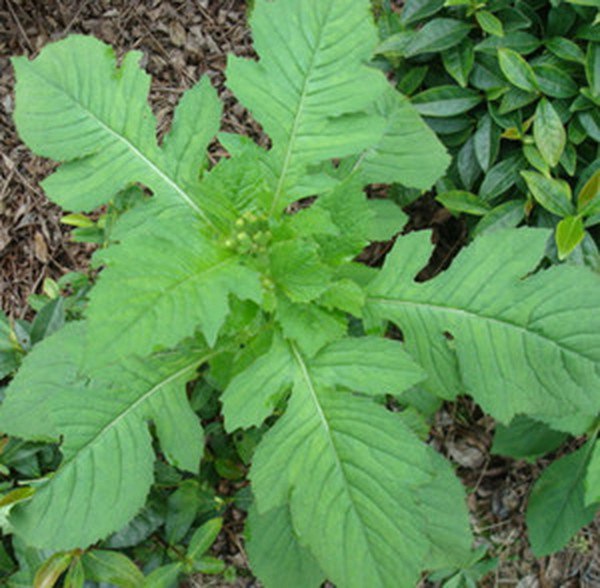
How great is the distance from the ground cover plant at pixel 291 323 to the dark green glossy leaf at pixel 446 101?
69cm

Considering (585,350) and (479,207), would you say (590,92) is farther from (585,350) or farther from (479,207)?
(585,350)

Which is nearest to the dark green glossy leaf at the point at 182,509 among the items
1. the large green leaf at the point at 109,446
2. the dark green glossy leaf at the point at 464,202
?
the large green leaf at the point at 109,446

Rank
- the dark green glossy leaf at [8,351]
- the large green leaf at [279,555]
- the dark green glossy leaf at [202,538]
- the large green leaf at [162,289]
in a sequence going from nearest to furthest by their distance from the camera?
the large green leaf at [162,289], the large green leaf at [279,555], the dark green glossy leaf at [202,538], the dark green glossy leaf at [8,351]

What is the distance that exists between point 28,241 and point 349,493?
2.74 m

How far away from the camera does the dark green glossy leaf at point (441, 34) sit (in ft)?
9.22

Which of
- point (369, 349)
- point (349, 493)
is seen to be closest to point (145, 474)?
point (349, 493)

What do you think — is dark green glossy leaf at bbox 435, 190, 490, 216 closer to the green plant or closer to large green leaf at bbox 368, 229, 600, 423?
the green plant

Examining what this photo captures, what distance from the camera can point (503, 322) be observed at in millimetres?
1906

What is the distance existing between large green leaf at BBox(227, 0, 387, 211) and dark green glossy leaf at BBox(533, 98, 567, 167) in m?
1.07

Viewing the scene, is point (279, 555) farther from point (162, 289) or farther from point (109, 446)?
point (162, 289)

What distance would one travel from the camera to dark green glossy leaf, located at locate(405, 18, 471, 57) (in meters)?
2.81

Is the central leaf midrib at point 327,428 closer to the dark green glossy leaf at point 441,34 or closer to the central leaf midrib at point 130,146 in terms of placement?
the central leaf midrib at point 130,146

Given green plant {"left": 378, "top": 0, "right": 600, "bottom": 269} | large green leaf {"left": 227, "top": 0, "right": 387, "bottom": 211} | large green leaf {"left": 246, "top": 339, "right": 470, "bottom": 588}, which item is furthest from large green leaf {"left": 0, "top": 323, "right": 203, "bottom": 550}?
green plant {"left": 378, "top": 0, "right": 600, "bottom": 269}

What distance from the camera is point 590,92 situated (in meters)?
2.67
